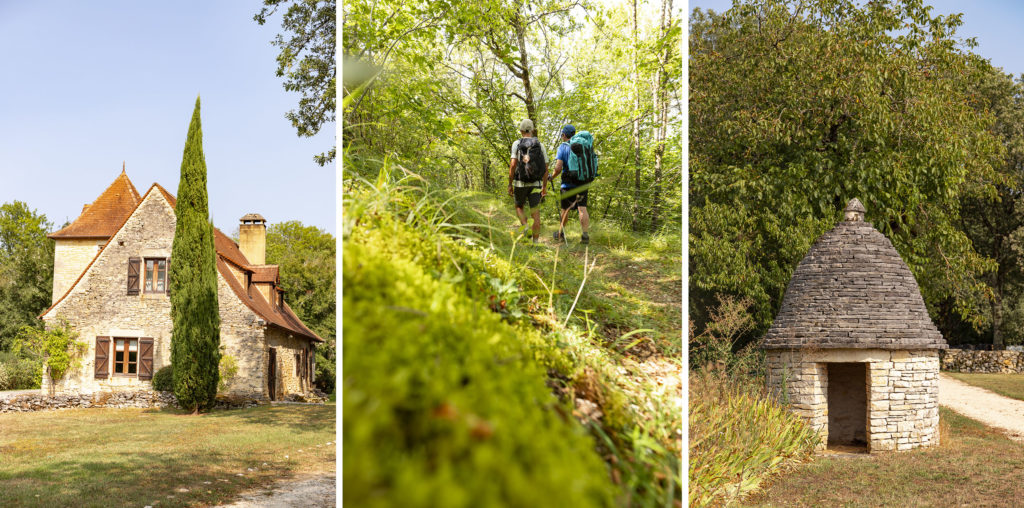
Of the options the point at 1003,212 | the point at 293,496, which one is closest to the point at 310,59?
the point at 293,496

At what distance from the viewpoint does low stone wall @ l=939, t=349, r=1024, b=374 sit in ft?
95.2

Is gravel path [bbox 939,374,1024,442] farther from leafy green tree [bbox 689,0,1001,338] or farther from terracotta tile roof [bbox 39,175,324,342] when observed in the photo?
terracotta tile roof [bbox 39,175,324,342]

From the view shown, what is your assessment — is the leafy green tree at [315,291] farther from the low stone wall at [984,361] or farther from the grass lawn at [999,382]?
the low stone wall at [984,361]

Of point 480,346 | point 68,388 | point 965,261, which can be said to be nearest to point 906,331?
point 965,261

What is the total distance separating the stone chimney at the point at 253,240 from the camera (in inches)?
1154

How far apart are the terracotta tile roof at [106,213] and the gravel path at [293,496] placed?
19659 mm

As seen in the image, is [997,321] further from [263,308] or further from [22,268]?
[22,268]

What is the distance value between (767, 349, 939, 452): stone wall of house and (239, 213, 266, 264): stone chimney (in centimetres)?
2290

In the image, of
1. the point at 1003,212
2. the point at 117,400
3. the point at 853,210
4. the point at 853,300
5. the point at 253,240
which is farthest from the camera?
the point at 1003,212

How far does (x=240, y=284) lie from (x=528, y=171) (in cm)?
2619

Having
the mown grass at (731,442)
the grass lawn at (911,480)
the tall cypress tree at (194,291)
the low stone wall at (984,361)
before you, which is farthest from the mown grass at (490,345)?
the low stone wall at (984,361)

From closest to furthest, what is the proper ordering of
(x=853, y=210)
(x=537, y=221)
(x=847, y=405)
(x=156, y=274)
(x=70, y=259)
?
(x=537, y=221) < (x=853, y=210) < (x=847, y=405) < (x=156, y=274) < (x=70, y=259)

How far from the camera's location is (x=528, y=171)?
1675mm

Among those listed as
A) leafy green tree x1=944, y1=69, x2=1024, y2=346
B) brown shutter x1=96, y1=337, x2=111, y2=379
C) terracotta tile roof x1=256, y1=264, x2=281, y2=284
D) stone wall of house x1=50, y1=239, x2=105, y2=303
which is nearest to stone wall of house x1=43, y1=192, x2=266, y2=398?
brown shutter x1=96, y1=337, x2=111, y2=379
